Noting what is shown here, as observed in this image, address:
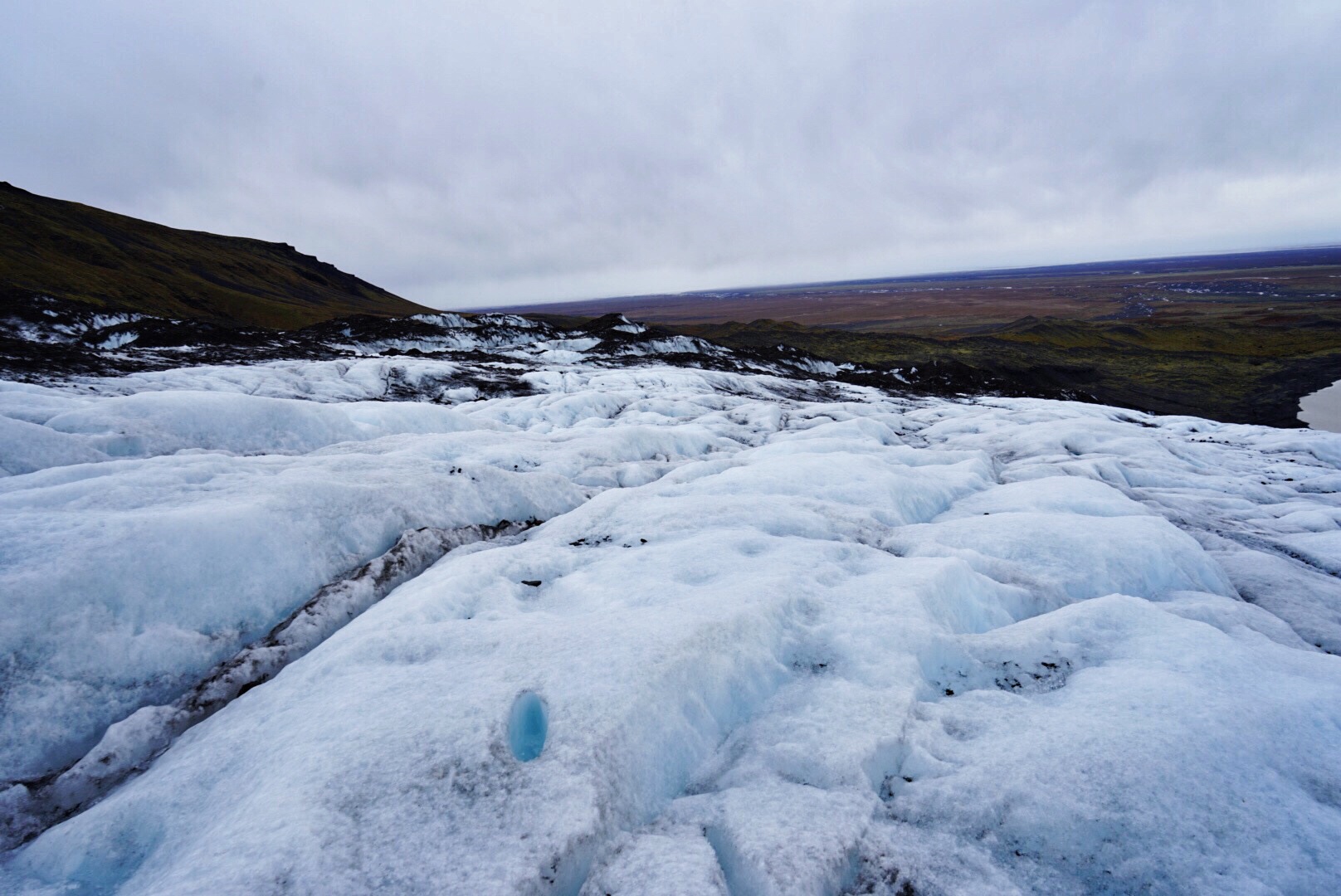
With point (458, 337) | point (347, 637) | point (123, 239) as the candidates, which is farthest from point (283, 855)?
point (123, 239)

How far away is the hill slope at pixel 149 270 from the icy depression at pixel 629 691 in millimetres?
46294

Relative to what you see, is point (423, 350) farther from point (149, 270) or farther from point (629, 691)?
point (149, 270)

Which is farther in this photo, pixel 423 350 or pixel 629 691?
pixel 423 350

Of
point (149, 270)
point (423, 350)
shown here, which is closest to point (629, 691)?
point (423, 350)

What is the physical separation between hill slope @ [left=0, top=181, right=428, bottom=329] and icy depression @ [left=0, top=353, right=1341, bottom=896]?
152ft

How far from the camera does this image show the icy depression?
147 inches

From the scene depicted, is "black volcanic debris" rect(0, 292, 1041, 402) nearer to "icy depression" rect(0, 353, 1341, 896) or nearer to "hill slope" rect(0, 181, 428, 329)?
"hill slope" rect(0, 181, 428, 329)

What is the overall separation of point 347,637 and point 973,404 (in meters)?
38.0

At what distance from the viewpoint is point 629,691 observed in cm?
477

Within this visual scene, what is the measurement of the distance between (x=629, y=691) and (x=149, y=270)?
11669cm

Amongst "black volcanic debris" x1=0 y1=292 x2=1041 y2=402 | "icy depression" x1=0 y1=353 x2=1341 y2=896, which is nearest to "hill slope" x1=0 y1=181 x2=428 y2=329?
"black volcanic debris" x1=0 y1=292 x2=1041 y2=402

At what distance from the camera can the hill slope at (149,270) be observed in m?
63.8

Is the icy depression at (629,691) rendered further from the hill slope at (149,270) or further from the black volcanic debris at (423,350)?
the hill slope at (149,270)

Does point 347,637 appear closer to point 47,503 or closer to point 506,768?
point 506,768
